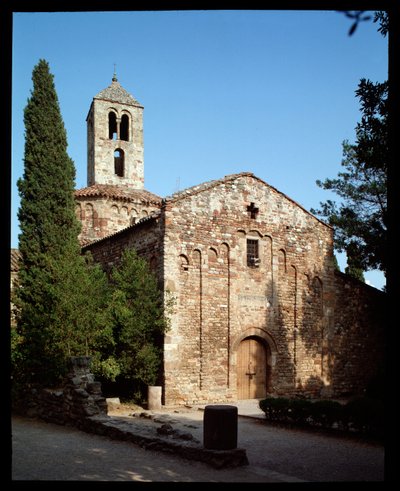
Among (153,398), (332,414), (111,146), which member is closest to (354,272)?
(111,146)

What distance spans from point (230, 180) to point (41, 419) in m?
10.6

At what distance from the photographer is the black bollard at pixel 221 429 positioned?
8.55 metres

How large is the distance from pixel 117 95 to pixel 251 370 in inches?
759

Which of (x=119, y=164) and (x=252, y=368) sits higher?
(x=119, y=164)

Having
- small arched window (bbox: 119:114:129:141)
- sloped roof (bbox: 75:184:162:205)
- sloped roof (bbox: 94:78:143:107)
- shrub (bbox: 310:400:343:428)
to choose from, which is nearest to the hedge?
shrub (bbox: 310:400:343:428)

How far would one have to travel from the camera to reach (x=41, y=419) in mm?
13586

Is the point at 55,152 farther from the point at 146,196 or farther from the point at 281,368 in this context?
the point at 281,368

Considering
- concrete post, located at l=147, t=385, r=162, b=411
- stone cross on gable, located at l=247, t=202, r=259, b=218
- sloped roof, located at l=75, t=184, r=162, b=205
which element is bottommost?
concrete post, located at l=147, t=385, r=162, b=411

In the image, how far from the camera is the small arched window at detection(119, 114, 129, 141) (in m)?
29.9

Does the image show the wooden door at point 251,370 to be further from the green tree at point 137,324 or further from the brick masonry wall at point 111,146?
the brick masonry wall at point 111,146

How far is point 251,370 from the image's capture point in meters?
18.4

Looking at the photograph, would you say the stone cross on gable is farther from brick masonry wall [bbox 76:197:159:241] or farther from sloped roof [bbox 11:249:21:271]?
sloped roof [bbox 11:249:21:271]

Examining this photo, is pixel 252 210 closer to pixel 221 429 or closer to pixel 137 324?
pixel 137 324

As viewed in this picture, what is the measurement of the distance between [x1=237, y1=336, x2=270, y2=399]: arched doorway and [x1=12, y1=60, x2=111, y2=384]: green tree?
19.4ft
